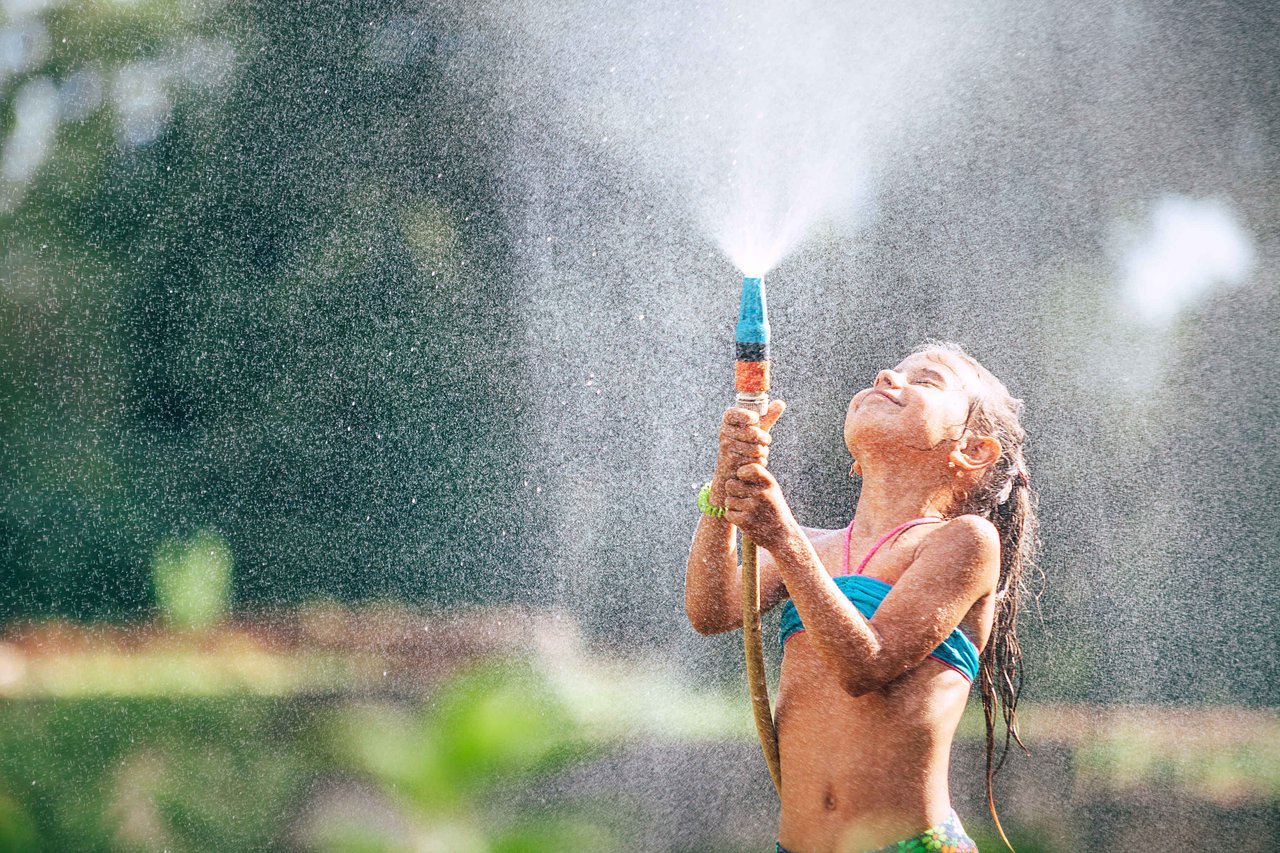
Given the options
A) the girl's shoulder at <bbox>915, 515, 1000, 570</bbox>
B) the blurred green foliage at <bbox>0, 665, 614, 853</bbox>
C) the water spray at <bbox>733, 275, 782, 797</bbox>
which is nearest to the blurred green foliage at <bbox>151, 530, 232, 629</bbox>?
the blurred green foliage at <bbox>0, 665, 614, 853</bbox>

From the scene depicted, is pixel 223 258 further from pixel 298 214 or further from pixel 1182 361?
pixel 1182 361

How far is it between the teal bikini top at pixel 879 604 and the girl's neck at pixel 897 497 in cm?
2

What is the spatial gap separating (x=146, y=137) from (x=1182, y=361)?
2.66 metres

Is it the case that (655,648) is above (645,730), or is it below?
above

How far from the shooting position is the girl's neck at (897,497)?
1933mm

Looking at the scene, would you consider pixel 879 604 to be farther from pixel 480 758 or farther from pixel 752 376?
pixel 480 758

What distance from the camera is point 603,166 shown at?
9.01ft

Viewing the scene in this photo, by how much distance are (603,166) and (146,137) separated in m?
1.17

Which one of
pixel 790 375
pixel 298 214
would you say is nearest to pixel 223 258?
pixel 298 214

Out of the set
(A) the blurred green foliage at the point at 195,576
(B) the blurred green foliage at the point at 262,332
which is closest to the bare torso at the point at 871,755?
(B) the blurred green foliage at the point at 262,332

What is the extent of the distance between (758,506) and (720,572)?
0.94ft

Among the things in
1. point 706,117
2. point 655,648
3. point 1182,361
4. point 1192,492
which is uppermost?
point 706,117

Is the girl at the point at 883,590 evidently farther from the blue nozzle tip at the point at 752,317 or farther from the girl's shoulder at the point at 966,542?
the blue nozzle tip at the point at 752,317

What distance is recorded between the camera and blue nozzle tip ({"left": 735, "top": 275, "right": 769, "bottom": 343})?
1.67m
